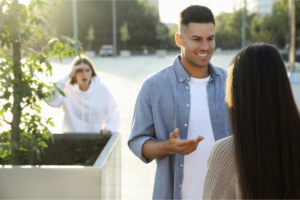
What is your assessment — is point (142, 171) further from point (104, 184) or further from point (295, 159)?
point (295, 159)

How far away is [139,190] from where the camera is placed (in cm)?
452

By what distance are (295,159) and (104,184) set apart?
151 cm

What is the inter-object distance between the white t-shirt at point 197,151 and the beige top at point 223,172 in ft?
2.59

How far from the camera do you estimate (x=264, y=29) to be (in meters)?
65.8

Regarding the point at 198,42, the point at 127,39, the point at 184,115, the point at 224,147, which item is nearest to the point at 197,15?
the point at 198,42

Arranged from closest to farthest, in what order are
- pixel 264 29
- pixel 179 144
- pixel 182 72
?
pixel 179 144 → pixel 182 72 → pixel 264 29

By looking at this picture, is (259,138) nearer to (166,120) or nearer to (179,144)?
(179,144)

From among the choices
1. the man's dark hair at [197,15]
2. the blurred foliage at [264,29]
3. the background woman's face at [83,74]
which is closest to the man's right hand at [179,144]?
the man's dark hair at [197,15]

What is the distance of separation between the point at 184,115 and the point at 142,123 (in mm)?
257

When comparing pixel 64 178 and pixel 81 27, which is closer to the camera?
pixel 64 178

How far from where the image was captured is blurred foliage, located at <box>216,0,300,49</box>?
57.4 metres

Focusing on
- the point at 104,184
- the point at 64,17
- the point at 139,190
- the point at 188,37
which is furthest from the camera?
the point at 64,17

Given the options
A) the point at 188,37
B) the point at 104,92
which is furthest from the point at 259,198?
the point at 104,92

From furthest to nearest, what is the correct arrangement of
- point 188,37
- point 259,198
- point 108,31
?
point 108,31
point 188,37
point 259,198
